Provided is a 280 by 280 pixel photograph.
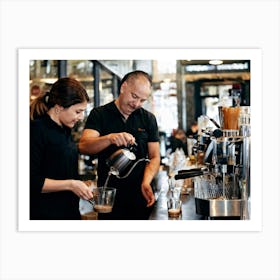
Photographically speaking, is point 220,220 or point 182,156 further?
point 182,156

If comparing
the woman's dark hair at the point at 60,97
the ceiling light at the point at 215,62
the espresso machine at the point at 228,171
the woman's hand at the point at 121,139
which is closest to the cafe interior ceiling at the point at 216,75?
the ceiling light at the point at 215,62

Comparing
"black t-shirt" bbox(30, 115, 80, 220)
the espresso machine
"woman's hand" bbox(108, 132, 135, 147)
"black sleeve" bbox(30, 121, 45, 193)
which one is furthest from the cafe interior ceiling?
"black sleeve" bbox(30, 121, 45, 193)

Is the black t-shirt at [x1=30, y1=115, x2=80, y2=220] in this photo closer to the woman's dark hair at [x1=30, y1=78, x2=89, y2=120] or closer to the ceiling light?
the woman's dark hair at [x1=30, y1=78, x2=89, y2=120]

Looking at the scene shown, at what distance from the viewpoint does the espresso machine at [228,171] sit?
3.25 meters

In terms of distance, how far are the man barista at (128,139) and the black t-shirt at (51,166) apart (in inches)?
3.9

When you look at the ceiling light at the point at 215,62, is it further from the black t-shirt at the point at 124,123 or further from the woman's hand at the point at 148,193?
the woman's hand at the point at 148,193

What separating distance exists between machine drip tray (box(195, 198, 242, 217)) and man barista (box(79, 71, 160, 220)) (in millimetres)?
291
